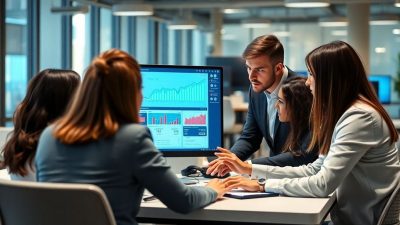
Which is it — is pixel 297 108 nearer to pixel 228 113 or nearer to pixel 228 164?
pixel 228 164

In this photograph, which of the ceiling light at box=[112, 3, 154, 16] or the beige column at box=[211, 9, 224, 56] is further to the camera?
the beige column at box=[211, 9, 224, 56]

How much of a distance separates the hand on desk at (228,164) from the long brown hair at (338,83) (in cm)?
33

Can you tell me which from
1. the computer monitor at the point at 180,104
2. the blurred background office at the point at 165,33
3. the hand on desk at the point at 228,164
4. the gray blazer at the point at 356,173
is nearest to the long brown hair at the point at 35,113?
the computer monitor at the point at 180,104

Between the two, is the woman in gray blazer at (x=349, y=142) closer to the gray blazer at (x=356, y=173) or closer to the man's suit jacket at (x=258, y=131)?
the gray blazer at (x=356, y=173)

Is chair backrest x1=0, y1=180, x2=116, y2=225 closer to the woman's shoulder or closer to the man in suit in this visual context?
the woman's shoulder

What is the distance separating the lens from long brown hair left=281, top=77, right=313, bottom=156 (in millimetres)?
2678

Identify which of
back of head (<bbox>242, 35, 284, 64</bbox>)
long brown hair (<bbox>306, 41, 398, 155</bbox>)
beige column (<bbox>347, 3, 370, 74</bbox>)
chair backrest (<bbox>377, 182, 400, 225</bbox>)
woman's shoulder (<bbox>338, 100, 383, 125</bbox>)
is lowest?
chair backrest (<bbox>377, 182, 400, 225</bbox>)

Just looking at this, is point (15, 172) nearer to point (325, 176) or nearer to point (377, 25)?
point (325, 176)

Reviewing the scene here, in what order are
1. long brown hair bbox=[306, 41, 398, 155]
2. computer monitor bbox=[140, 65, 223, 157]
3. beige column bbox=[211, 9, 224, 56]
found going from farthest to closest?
beige column bbox=[211, 9, 224, 56] < computer monitor bbox=[140, 65, 223, 157] < long brown hair bbox=[306, 41, 398, 155]

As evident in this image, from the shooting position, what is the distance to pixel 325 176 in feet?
7.10

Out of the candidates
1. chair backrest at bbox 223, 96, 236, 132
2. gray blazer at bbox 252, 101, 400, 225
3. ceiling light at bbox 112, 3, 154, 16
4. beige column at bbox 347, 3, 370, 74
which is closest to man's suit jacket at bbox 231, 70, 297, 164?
gray blazer at bbox 252, 101, 400, 225

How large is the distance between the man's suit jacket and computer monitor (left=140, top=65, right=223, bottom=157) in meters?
0.42

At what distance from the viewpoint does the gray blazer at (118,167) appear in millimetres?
1698

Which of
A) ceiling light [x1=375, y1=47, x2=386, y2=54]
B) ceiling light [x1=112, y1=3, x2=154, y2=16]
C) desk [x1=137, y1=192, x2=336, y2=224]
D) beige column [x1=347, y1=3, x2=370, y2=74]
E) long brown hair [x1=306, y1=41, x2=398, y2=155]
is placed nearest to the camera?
desk [x1=137, y1=192, x2=336, y2=224]
